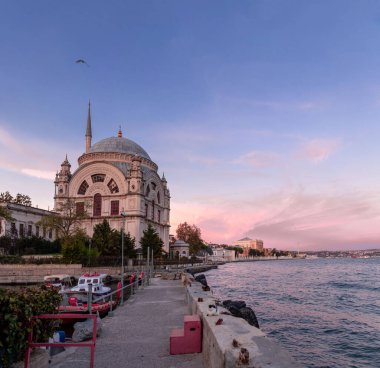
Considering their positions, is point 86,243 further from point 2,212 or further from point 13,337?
point 13,337

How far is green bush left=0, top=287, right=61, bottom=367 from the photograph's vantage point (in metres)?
5.35

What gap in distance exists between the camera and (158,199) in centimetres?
8025

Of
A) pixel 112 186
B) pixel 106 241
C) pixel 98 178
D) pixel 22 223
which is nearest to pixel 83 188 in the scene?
pixel 98 178

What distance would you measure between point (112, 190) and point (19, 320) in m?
65.5

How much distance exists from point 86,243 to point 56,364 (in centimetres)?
5207

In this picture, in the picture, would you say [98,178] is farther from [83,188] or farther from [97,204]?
[97,204]

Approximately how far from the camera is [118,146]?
8088 cm

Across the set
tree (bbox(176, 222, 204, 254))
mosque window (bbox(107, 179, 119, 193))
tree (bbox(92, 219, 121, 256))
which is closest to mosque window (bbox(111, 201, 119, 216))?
mosque window (bbox(107, 179, 119, 193))

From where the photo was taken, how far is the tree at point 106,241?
178ft

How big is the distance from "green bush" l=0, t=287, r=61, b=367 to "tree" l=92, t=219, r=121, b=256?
4868 cm

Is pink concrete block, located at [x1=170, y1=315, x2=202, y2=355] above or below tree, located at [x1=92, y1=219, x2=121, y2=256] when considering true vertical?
below

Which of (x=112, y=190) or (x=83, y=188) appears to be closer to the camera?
(x=112, y=190)

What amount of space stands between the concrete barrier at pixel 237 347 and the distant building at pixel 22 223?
52.8m

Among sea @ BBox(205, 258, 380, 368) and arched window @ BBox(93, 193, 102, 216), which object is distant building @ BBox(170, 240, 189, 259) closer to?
arched window @ BBox(93, 193, 102, 216)
